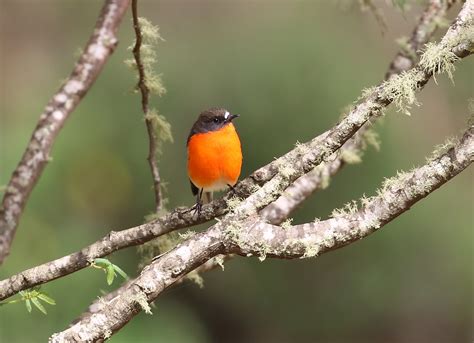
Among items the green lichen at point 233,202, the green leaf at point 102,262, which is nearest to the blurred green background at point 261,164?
the green lichen at point 233,202

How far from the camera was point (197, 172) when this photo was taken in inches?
156

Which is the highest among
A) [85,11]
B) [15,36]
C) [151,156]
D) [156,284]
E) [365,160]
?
[15,36]

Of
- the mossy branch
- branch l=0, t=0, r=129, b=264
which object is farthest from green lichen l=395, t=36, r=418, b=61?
branch l=0, t=0, r=129, b=264

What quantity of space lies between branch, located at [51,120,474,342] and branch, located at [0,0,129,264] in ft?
5.59

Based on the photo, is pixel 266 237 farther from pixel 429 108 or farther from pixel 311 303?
pixel 429 108

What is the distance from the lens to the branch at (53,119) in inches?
154

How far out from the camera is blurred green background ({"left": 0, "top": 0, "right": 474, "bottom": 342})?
7.52 metres

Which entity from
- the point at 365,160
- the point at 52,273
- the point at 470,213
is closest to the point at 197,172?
the point at 52,273

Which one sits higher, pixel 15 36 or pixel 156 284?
pixel 15 36

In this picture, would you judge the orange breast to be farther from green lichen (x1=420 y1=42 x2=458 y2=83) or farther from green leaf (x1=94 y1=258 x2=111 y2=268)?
green lichen (x1=420 y1=42 x2=458 y2=83)

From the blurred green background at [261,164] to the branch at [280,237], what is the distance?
457 cm

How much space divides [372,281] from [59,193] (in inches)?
136

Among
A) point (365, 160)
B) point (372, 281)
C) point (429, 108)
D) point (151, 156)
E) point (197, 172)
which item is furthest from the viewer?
point (429, 108)

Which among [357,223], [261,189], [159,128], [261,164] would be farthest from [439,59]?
[261,164]
